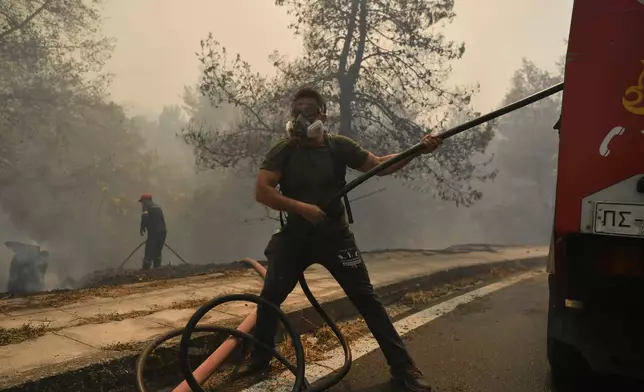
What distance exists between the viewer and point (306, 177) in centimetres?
304

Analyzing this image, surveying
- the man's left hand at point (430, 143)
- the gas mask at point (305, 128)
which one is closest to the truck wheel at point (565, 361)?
the man's left hand at point (430, 143)

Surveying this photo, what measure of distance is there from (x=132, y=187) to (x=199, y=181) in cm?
1324

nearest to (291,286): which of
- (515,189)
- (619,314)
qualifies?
(619,314)

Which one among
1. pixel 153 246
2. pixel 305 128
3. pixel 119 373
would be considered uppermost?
pixel 305 128

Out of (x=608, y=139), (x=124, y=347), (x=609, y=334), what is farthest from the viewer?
(x=124, y=347)

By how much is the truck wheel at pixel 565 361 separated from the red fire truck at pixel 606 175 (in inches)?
13.5

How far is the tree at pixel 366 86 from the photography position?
1255 centimetres

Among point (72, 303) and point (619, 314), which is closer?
point (619, 314)

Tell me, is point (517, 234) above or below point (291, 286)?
above

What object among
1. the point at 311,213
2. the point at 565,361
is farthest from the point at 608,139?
the point at 311,213

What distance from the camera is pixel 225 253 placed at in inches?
1789

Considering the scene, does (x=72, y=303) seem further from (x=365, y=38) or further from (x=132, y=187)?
(x=132, y=187)

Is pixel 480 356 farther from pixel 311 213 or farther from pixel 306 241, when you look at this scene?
pixel 311 213

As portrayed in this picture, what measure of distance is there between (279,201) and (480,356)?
2014mm
